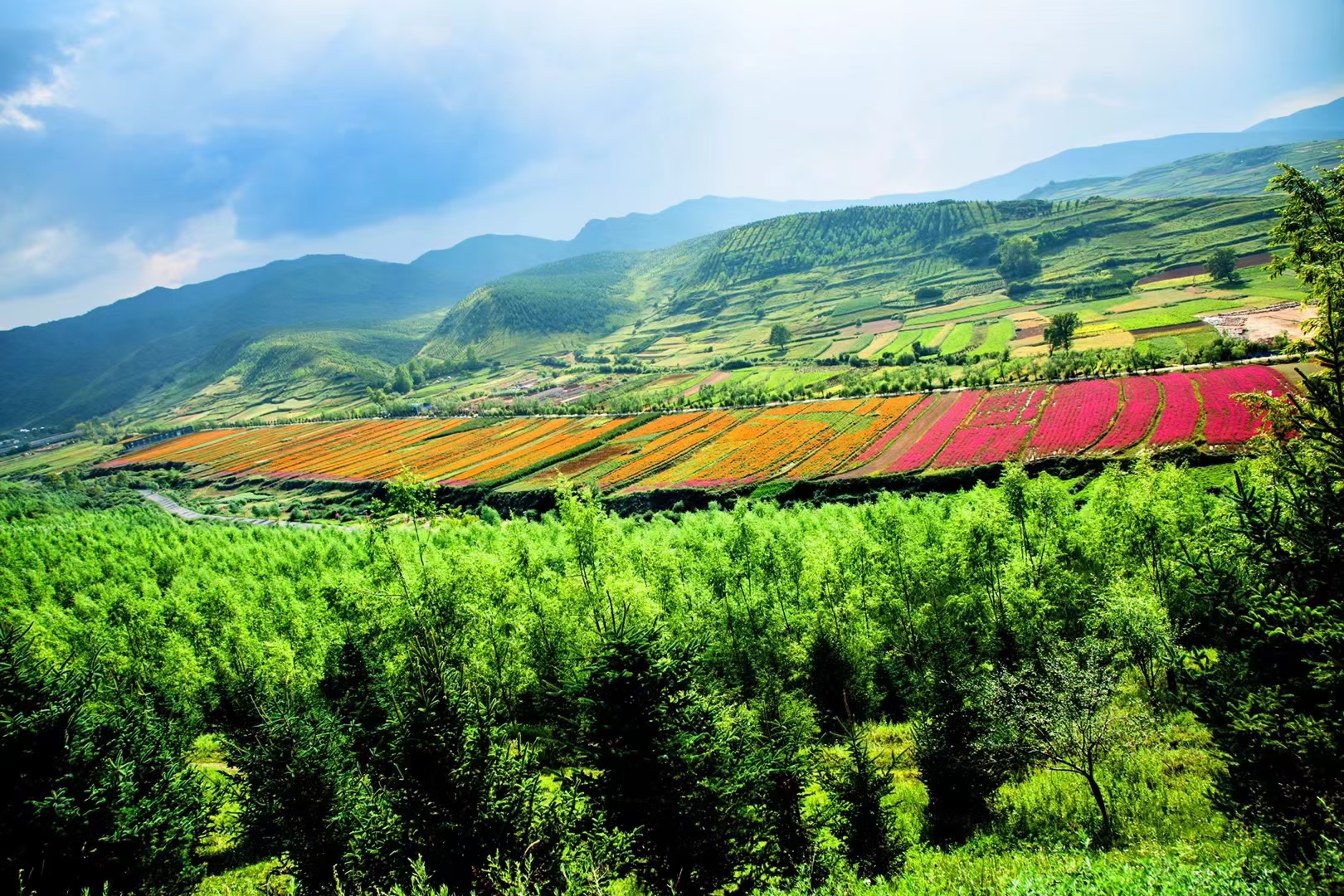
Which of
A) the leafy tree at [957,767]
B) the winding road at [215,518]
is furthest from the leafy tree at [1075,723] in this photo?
the winding road at [215,518]

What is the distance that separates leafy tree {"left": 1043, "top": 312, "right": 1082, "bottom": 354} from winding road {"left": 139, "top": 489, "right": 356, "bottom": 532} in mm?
129262

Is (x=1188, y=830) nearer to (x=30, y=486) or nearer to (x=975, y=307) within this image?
(x=975, y=307)

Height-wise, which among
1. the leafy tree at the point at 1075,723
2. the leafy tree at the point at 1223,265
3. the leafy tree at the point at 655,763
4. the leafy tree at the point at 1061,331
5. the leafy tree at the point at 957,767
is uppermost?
the leafy tree at the point at 1223,265

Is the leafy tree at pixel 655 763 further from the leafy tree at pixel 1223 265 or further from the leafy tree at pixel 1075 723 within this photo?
the leafy tree at pixel 1223 265

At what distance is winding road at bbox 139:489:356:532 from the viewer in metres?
92.4

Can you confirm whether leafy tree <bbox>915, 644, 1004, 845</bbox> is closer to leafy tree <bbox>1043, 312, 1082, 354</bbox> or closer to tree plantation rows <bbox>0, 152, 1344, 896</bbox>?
tree plantation rows <bbox>0, 152, 1344, 896</bbox>

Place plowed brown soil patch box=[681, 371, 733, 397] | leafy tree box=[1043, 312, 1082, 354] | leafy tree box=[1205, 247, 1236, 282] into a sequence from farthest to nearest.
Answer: plowed brown soil patch box=[681, 371, 733, 397] → leafy tree box=[1205, 247, 1236, 282] → leafy tree box=[1043, 312, 1082, 354]

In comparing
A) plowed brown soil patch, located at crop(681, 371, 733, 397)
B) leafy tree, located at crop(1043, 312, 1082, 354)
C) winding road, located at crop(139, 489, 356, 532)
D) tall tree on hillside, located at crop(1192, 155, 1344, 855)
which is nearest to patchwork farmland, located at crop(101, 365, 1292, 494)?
winding road, located at crop(139, 489, 356, 532)

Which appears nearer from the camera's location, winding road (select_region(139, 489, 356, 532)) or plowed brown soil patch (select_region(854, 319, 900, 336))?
winding road (select_region(139, 489, 356, 532))

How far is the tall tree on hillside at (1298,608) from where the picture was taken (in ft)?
45.4

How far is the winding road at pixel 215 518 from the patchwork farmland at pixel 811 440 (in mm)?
12972

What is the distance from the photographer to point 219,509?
111625 mm

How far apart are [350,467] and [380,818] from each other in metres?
118

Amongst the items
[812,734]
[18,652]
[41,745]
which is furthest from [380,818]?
[812,734]
